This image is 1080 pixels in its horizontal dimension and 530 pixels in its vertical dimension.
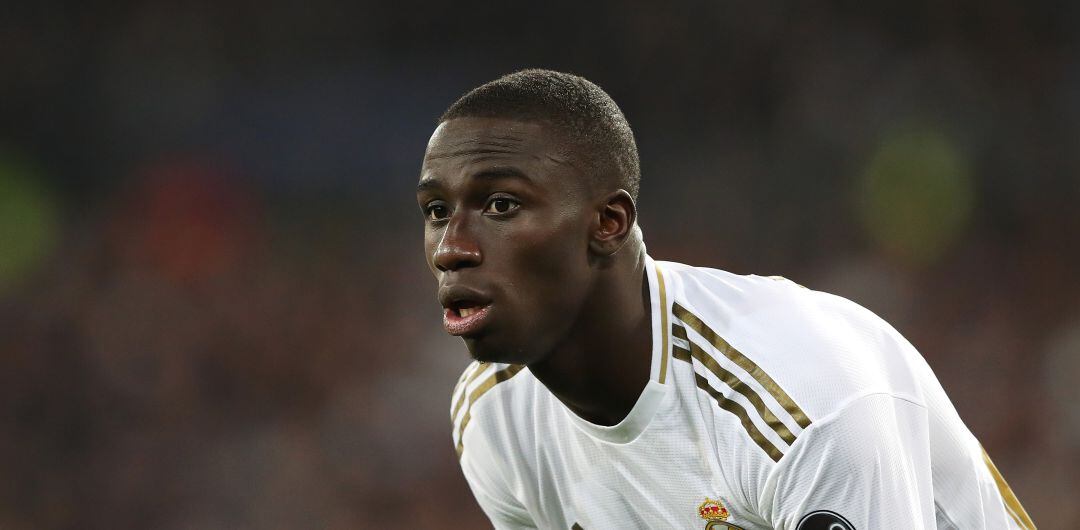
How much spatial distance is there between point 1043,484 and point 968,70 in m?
3.08

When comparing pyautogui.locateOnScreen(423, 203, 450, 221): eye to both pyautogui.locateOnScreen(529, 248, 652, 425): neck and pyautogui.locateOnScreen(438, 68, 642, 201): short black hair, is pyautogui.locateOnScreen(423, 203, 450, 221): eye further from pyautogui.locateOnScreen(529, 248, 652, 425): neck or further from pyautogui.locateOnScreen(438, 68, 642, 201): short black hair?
pyautogui.locateOnScreen(529, 248, 652, 425): neck

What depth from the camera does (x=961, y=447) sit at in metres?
2.46

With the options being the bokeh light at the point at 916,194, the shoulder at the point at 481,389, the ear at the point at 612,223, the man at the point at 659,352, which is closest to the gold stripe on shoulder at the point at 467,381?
the shoulder at the point at 481,389

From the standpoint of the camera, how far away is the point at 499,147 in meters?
2.38

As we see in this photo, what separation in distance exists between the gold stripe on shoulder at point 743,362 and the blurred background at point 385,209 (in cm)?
521

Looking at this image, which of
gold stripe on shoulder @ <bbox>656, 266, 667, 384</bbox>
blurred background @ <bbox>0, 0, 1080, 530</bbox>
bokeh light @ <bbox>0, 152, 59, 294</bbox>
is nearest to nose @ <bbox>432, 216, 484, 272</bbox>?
gold stripe on shoulder @ <bbox>656, 266, 667, 384</bbox>

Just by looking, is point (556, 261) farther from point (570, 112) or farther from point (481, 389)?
point (481, 389)

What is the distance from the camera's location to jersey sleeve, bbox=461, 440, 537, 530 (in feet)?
9.81

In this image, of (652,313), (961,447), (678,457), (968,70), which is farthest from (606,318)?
(968,70)

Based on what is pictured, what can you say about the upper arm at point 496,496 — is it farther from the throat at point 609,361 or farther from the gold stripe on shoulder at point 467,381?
the throat at point 609,361

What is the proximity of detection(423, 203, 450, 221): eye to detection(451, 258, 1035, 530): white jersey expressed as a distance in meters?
0.52

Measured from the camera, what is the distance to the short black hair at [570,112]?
8.04 feet

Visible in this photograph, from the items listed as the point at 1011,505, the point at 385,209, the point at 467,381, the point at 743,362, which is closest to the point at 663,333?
the point at 743,362

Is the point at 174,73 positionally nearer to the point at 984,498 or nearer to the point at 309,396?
the point at 309,396
